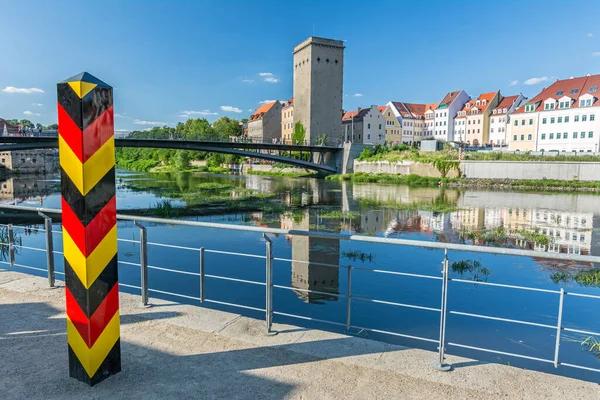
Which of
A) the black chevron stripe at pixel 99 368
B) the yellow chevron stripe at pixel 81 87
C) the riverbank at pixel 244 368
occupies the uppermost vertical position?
the yellow chevron stripe at pixel 81 87

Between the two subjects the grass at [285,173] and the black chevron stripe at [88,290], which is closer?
the black chevron stripe at [88,290]

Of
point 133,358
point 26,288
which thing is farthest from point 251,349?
point 26,288

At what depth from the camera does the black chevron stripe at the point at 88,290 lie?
2652 mm

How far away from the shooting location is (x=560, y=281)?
32.8 ft

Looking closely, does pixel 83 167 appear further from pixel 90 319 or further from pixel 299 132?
pixel 299 132

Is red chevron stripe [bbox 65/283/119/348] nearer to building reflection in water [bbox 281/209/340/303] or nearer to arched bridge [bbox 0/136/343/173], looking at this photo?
building reflection in water [bbox 281/209/340/303]

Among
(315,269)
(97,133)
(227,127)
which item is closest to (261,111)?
(227,127)

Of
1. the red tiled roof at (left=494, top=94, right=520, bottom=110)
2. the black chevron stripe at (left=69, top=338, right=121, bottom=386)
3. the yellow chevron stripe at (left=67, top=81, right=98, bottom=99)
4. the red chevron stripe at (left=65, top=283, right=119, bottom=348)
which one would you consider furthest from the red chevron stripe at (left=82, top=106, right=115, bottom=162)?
the red tiled roof at (left=494, top=94, right=520, bottom=110)

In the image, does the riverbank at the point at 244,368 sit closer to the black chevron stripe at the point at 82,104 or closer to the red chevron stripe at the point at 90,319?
the red chevron stripe at the point at 90,319

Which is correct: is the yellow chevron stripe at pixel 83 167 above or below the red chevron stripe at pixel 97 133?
below

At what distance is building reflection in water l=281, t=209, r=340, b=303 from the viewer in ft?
28.8

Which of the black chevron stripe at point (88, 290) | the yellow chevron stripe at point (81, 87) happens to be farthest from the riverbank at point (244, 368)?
the yellow chevron stripe at point (81, 87)

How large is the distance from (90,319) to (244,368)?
3.71 feet

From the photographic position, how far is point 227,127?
9394 centimetres
